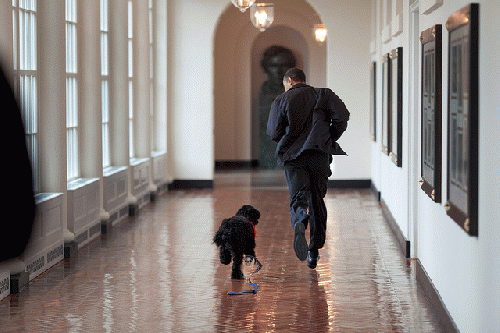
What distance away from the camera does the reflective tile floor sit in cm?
516

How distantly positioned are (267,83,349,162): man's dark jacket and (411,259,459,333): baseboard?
4.31 ft

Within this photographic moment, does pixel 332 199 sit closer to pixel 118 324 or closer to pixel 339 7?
pixel 339 7

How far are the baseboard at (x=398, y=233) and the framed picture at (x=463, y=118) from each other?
3.08m

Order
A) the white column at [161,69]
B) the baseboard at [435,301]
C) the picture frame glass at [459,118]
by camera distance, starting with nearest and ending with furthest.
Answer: the picture frame glass at [459,118], the baseboard at [435,301], the white column at [161,69]

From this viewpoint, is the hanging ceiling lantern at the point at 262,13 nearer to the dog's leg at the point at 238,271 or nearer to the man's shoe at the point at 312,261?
the man's shoe at the point at 312,261

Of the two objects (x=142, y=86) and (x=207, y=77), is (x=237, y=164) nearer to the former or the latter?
(x=207, y=77)

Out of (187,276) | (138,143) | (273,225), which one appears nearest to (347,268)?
(187,276)

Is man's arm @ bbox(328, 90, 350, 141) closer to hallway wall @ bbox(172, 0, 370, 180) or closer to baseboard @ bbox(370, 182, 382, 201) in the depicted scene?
baseboard @ bbox(370, 182, 382, 201)

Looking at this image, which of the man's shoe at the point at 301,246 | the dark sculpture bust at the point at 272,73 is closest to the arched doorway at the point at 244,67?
the dark sculpture bust at the point at 272,73

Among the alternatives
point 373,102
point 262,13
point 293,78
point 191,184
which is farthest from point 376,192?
point 293,78

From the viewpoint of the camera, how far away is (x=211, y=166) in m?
15.1

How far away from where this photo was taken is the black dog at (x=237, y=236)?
606 centimetres

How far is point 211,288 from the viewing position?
6293mm

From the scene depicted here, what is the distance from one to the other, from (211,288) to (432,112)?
2404 mm
